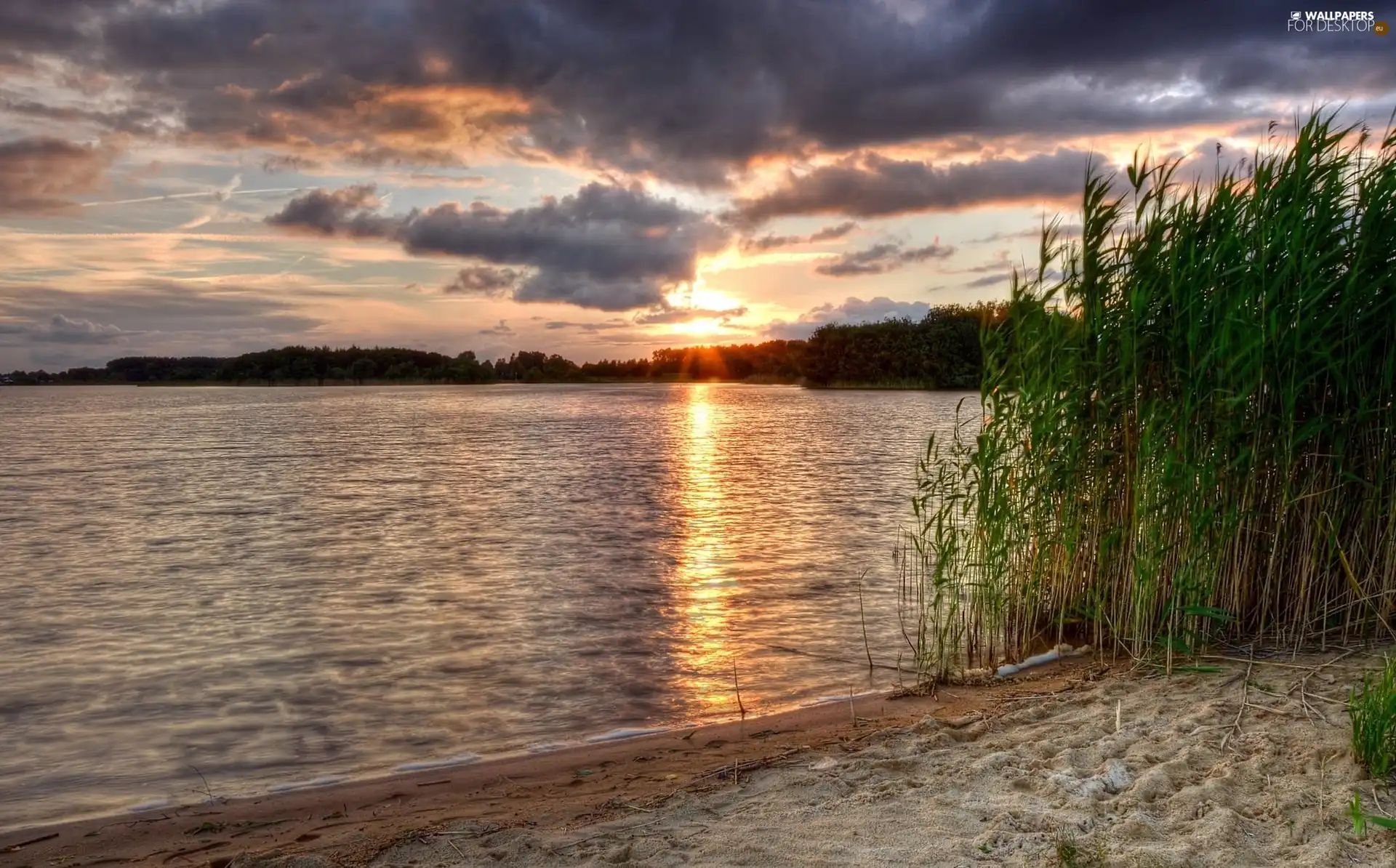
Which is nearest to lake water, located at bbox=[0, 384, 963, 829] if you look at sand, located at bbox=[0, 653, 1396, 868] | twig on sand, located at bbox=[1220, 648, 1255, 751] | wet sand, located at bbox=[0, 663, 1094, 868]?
wet sand, located at bbox=[0, 663, 1094, 868]

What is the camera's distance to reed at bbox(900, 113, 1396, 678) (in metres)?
6.95

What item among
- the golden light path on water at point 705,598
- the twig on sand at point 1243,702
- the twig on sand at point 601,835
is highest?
the twig on sand at point 1243,702

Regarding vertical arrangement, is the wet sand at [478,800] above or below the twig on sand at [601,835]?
below

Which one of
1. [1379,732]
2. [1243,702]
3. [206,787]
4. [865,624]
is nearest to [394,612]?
[206,787]

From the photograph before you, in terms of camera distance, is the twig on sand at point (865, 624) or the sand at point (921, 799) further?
the twig on sand at point (865, 624)

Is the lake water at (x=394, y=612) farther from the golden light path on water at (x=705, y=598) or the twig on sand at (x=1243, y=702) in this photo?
the twig on sand at (x=1243, y=702)

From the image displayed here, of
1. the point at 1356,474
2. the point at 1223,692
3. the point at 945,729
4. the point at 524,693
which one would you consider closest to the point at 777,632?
the point at 524,693

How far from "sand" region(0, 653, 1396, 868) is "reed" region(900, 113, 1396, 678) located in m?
0.77

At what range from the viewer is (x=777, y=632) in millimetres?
10180

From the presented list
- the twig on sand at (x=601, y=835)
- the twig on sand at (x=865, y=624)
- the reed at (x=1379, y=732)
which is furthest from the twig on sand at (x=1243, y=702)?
the twig on sand at (x=601, y=835)

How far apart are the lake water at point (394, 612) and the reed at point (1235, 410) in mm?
2669

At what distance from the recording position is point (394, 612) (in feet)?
37.3

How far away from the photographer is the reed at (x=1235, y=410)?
695 cm

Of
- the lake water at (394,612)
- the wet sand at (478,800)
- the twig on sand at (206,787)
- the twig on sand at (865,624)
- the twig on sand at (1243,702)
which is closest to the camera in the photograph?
the wet sand at (478,800)
